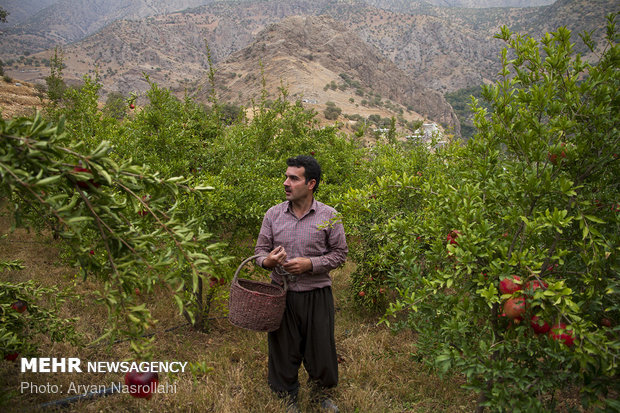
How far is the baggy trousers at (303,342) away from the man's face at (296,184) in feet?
2.64

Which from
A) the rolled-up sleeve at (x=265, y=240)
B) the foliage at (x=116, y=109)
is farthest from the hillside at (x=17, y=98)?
the rolled-up sleeve at (x=265, y=240)

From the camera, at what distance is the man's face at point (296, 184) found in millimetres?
3039

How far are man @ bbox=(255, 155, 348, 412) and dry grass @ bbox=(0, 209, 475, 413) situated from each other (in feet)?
1.09

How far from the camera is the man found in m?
3.03

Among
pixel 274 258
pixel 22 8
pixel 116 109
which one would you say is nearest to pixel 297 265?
pixel 274 258

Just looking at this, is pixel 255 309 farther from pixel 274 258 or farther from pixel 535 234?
pixel 535 234

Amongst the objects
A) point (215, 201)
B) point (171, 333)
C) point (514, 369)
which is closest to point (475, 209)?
point (514, 369)

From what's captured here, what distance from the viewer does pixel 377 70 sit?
220 ft

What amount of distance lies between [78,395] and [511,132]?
3933 mm

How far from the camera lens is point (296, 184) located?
3.04m

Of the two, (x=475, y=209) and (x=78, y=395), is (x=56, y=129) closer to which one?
(x=475, y=209)

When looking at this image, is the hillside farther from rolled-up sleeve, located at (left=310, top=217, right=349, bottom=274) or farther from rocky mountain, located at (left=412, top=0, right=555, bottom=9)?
rocky mountain, located at (left=412, top=0, right=555, bottom=9)

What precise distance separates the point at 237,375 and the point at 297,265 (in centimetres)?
161

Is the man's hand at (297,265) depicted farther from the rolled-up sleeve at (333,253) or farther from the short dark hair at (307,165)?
the short dark hair at (307,165)
